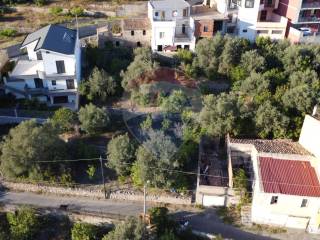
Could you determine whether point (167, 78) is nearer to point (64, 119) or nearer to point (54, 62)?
point (54, 62)

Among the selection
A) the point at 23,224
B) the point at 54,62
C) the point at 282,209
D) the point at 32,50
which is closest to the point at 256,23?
the point at 54,62

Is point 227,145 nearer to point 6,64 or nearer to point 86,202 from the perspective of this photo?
point 86,202

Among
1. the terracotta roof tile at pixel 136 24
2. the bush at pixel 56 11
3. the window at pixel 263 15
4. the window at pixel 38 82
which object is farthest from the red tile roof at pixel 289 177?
the bush at pixel 56 11

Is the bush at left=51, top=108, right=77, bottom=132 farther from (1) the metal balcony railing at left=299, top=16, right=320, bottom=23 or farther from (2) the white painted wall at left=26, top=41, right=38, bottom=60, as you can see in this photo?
(1) the metal balcony railing at left=299, top=16, right=320, bottom=23

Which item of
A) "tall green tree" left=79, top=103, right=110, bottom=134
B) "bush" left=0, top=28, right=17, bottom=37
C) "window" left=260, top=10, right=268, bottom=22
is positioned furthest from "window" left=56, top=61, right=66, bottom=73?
"window" left=260, top=10, right=268, bottom=22

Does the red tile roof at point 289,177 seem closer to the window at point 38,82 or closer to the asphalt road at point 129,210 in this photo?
the asphalt road at point 129,210

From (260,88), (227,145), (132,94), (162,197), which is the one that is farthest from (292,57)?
(162,197)
